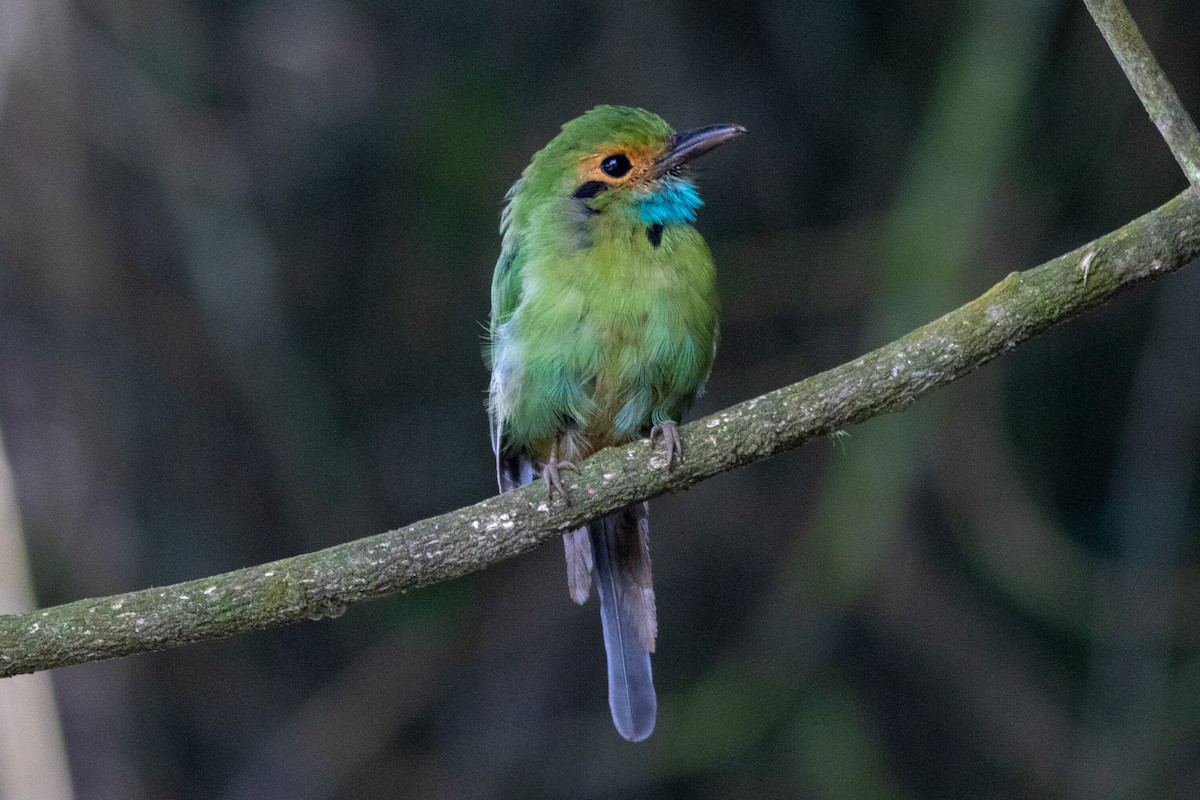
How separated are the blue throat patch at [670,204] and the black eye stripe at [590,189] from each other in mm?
111

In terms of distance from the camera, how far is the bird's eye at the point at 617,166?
3.59m

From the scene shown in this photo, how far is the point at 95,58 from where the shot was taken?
4.75 meters

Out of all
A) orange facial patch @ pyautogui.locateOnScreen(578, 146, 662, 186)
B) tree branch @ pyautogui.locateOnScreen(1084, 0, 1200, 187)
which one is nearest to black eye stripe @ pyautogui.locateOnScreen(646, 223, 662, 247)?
orange facial patch @ pyautogui.locateOnScreen(578, 146, 662, 186)

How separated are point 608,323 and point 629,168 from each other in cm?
48

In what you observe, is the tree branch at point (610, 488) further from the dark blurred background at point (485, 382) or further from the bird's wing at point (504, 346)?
the dark blurred background at point (485, 382)

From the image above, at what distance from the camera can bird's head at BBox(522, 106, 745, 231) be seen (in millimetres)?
3541

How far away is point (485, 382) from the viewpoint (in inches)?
216

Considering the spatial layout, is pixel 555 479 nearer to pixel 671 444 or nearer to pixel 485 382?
pixel 671 444

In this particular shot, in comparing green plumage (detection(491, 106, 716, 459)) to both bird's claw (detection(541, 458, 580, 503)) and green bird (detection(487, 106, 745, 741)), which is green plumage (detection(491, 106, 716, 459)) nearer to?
green bird (detection(487, 106, 745, 741))

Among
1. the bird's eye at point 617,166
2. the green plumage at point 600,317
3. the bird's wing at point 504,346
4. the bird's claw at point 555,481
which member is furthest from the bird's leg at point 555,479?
the bird's eye at point 617,166

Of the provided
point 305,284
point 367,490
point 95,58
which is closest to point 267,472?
point 367,490

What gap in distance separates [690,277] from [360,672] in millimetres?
2527

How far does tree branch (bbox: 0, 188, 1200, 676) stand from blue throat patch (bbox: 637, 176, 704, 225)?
1.12 m

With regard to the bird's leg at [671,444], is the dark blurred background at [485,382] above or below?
above
